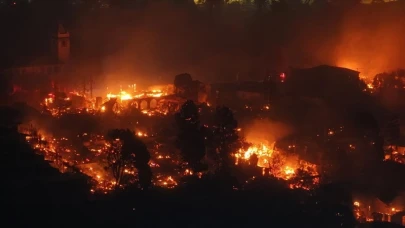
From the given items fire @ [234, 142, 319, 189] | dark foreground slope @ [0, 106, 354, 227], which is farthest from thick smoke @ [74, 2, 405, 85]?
dark foreground slope @ [0, 106, 354, 227]

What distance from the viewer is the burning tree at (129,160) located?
42.5ft

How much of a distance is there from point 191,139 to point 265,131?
420 cm

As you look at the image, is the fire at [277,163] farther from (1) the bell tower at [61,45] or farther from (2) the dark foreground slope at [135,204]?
(1) the bell tower at [61,45]

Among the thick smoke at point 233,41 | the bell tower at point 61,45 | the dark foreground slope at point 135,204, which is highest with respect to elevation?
the thick smoke at point 233,41

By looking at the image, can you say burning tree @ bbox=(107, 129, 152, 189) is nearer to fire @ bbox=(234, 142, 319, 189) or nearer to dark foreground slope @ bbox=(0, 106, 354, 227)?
dark foreground slope @ bbox=(0, 106, 354, 227)

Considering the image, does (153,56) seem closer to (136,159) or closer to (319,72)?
(319,72)

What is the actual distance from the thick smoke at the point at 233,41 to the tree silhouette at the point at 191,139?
1036 centimetres

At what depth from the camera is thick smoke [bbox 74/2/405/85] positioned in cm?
2709

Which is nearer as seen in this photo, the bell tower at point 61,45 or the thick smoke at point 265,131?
the thick smoke at point 265,131

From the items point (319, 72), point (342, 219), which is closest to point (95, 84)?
point (319, 72)

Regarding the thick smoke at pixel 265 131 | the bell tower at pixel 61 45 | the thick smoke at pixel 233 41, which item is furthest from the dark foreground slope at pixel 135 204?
the thick smoke at pixel 233 41

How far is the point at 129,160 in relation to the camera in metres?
13.0

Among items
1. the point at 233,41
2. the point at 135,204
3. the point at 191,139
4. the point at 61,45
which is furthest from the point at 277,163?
the point at 233,41

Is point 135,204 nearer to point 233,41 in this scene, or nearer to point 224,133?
point 224,133
